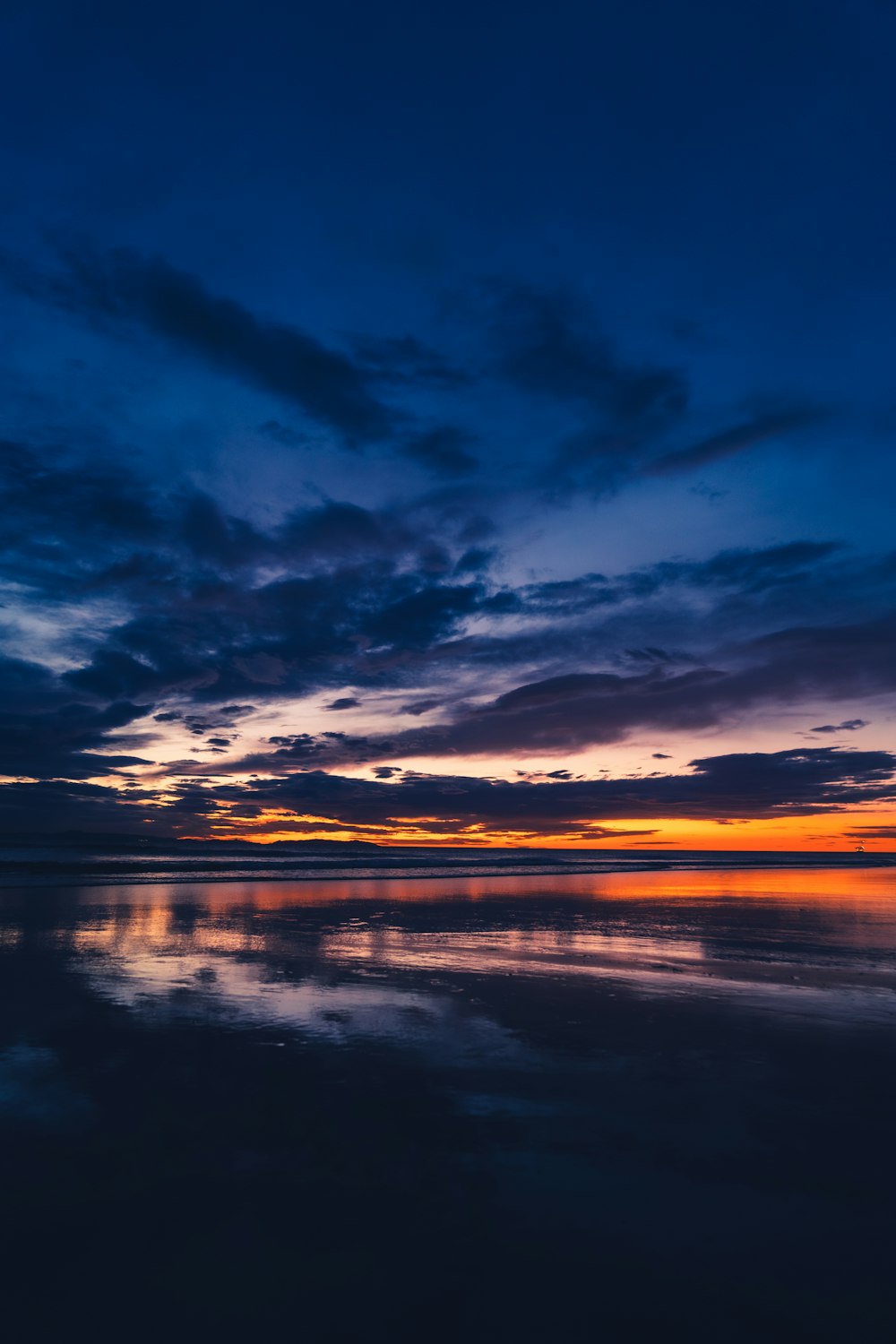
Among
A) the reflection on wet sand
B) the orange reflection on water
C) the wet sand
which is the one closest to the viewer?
the wet sand

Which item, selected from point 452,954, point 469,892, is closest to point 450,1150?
point 452,954

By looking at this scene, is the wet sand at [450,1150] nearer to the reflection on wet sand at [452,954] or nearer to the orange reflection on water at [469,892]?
the reflection on wet sand at [452,954]

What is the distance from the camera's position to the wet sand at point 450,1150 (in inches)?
163

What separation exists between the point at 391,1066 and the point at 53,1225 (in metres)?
3.72

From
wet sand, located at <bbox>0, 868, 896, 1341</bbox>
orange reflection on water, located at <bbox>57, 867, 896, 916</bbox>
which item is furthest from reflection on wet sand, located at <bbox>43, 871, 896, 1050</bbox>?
orange reflection on water, located at <bbox>57, 867, 896, 916</bbox>

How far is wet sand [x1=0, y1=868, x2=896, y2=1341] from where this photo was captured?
415 cm

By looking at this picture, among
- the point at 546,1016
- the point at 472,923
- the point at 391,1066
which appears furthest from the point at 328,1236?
the point at 472,923

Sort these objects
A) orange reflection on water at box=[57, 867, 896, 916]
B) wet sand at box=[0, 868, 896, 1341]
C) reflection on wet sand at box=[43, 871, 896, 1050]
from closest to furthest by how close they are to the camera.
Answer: wet sand at box=[0, 868, 896, 1341] < reflection on wet sand at box=[43, 871, 896, 1050] < orange reflection on water at box=[57, 867, 896, 916]

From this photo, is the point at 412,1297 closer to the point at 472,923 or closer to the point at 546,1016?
the point at 546,1016

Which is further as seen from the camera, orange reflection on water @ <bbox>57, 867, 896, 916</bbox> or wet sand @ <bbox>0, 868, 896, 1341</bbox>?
orange reflection on water @ <bbox>57, 867, 896, 916</bbox>

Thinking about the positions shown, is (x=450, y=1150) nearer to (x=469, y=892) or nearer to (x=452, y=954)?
(x=452, y=954)

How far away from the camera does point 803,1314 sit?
4031 millimetres

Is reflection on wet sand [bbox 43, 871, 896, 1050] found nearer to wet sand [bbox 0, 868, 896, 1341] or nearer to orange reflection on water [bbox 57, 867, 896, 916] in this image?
wet sand [bbox 0, 868, 896, 1341]

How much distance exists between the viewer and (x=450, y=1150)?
5.95 metres
